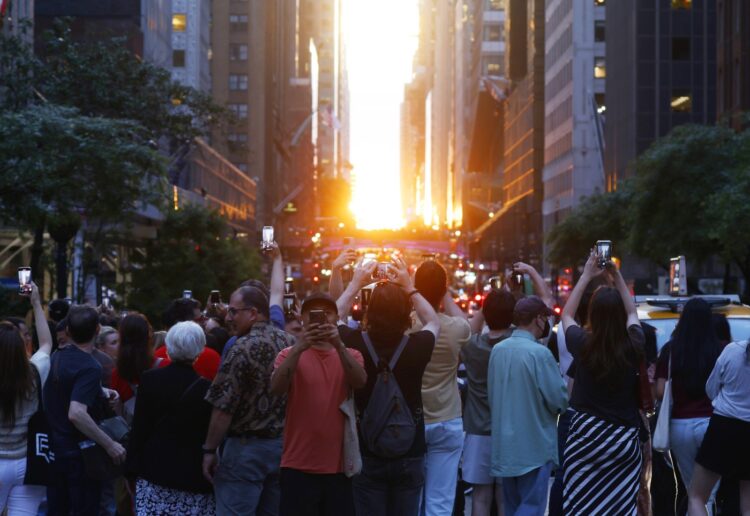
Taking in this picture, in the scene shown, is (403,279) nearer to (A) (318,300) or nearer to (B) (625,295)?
(A) (318,300)

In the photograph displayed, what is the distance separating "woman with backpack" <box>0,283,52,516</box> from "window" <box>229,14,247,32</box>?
11663 centimetres

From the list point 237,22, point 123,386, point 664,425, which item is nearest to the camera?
point 664,425

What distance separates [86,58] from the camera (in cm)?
4425

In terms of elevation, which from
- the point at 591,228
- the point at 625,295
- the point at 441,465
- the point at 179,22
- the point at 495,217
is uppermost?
the point at 179,22

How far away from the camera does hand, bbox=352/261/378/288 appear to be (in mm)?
9141

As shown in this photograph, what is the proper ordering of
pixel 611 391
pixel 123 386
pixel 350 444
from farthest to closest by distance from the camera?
1. pixel 123 386
2. pixel 611 391
3. pixel 350 444

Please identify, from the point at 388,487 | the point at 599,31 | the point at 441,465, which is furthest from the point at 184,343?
the point at 599,31

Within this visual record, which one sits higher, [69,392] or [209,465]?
[69,392]

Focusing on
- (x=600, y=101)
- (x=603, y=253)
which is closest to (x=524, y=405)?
(x=603, y=253)

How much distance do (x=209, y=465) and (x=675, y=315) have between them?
6.94 m

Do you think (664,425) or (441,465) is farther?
(664,425)

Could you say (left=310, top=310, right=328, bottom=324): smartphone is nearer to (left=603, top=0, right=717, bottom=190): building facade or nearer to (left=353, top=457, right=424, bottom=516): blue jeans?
(left=353, top=457, right=424, bottom=516): blue jeans

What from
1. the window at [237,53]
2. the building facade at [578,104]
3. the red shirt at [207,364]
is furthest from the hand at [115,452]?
the window at [237,53]

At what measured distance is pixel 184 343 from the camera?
8.99 m
